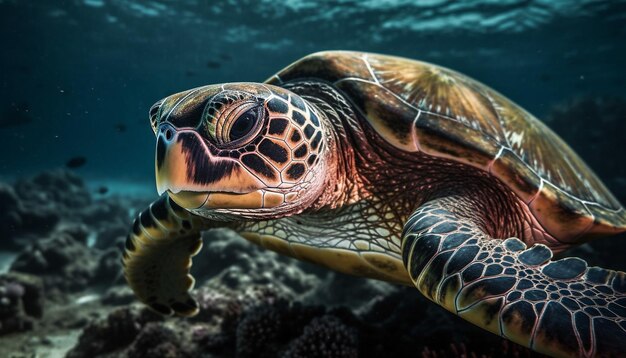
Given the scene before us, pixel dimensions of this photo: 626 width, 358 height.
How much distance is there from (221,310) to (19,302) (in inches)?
99.7

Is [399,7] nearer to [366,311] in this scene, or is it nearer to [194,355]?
[366,311]

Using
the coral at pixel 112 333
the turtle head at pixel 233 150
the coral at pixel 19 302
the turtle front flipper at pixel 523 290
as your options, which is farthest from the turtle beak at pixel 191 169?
the coral at pixel 19 302

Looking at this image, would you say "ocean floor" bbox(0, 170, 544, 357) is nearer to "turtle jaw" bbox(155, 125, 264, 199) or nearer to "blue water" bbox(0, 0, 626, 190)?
"turtle jaw" bbox(155, 125, 264, 199)

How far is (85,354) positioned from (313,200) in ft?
9.11

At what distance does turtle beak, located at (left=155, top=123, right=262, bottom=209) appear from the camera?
1435mm

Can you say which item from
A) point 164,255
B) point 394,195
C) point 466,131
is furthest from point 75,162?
point 466,131

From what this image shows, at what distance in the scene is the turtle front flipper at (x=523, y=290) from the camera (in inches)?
44.4

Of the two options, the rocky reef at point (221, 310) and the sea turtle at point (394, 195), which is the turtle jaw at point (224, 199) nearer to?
the sea turtle at point (394, 195)

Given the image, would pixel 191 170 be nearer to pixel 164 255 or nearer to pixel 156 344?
pixel 164 255

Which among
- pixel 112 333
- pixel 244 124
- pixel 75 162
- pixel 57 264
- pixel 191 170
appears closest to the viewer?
pixel 191 170

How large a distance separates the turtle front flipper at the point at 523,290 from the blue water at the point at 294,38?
357 inches

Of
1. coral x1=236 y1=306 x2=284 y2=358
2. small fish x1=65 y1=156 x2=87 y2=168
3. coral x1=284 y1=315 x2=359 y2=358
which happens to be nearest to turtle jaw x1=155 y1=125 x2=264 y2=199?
coral x1=284 y1=315 x2=359 y2=358

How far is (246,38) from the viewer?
20047 millimetres

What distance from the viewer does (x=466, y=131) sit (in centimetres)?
220
